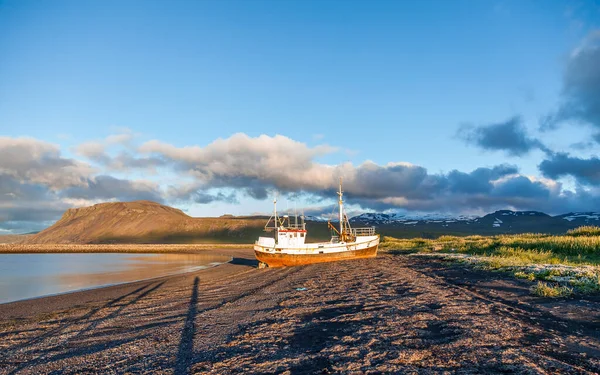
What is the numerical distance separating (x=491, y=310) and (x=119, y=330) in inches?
482

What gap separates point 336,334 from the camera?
30.9ft

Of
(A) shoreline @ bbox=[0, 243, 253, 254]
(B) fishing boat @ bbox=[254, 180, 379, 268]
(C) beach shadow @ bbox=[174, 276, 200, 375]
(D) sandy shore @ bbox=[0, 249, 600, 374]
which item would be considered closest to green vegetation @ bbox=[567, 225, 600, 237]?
(B) fishing boat @ bbox=[254, 180, 379, 268]

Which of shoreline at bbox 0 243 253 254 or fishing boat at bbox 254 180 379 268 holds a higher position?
fishing boat at bbox 254 180 379 268

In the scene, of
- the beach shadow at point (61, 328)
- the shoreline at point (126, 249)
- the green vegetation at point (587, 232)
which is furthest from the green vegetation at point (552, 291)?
the shoreline at point (126, 249)

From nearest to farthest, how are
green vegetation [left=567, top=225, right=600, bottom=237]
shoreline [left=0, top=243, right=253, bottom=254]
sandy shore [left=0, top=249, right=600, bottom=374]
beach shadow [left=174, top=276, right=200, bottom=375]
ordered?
1. sandy shore [left=0, top=249, right=600, bottom=374]
2. beach shadow [left=174, top=276, right=200, bottom=375]
3. green vegetation [left=567, top=225, right=600, bottom=237]
4. shoreline [left=0, top=243, right=253, bottom=254]

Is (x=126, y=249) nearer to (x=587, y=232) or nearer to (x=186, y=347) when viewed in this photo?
(x=587, y=232)

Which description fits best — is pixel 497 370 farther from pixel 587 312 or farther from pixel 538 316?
pixel 587 312

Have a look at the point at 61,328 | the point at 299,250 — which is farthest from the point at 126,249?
the point at 61,328

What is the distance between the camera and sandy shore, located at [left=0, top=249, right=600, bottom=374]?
23.8 feet

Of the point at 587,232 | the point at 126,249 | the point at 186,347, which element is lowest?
the point at 126,249

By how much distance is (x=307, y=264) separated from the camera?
125 feet

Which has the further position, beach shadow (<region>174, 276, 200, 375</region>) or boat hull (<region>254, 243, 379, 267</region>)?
boat hull (<region>254, 243, 379, 267</region>)

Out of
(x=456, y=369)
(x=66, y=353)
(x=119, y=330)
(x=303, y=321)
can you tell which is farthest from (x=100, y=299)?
(x=456, y=369)

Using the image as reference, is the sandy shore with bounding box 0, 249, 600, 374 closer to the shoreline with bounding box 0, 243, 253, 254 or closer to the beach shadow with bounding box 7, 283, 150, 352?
the beach shadow with bounding box 7, 283, 150, 352
